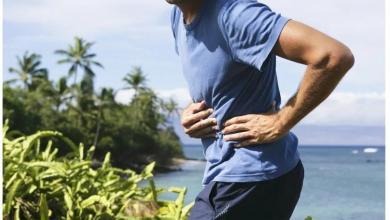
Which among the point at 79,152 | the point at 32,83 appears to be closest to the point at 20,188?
the point at 79,152

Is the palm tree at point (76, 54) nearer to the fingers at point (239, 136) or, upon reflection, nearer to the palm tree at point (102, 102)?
the palm tree at point (102, 102)

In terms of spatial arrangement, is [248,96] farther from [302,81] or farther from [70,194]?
[70,194]

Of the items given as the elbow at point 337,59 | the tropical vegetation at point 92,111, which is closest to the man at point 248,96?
the elbow at point 337,59

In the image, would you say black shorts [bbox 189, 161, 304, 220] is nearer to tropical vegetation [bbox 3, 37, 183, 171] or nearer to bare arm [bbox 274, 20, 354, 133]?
bare arm [bbox 274, 20, 354, 133]

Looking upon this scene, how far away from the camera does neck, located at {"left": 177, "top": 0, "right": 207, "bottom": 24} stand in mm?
1123

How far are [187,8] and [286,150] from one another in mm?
288

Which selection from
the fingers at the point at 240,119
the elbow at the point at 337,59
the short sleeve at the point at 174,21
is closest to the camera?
the elbow at the point at 337,59

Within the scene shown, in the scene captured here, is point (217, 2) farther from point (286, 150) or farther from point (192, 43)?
point (286, 150)

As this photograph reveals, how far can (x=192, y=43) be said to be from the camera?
3.76ft

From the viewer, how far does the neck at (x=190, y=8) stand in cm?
112

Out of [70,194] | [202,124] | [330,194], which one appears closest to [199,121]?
[202,124]

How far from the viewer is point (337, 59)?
100 centimetres

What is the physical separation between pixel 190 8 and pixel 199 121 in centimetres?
19

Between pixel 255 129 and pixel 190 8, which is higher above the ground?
pixel 190 8
